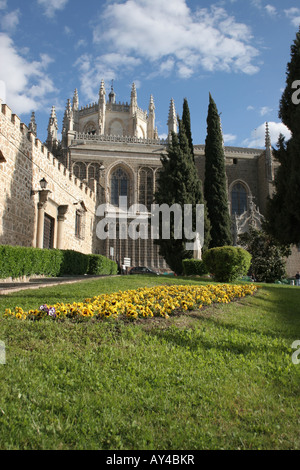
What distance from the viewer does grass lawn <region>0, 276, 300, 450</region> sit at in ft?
7.79

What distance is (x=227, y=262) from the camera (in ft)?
46.3

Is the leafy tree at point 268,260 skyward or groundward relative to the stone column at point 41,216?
groundward

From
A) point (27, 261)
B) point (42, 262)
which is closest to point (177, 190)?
point (42, 262)

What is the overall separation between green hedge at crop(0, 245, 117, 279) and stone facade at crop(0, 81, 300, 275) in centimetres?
147

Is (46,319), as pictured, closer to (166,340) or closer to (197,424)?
(166,340)

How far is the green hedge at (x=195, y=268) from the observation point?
1717 cm

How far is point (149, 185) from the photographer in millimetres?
36656

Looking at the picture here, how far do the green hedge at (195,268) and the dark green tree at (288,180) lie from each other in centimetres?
359

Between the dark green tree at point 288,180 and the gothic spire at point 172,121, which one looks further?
the gothic spire at point 172,121

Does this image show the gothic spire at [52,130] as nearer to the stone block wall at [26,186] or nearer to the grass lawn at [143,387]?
the stone block wall at [26,186]

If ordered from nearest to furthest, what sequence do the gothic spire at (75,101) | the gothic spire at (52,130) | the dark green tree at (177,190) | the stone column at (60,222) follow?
1. the stone column at (60,222)
2. the dark green tree at (177,190)
3. the gothic spire at (52,130)
4. the gothic spire at (75,101)

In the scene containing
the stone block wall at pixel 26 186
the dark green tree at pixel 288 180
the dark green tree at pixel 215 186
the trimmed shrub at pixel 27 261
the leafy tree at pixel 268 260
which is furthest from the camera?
the dark green tree at pixel 215 186

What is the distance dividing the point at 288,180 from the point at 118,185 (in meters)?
24.7

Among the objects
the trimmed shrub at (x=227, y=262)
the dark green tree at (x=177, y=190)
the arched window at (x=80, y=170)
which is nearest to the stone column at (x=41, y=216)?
the trimmed shrub at (x=227, y=262)
